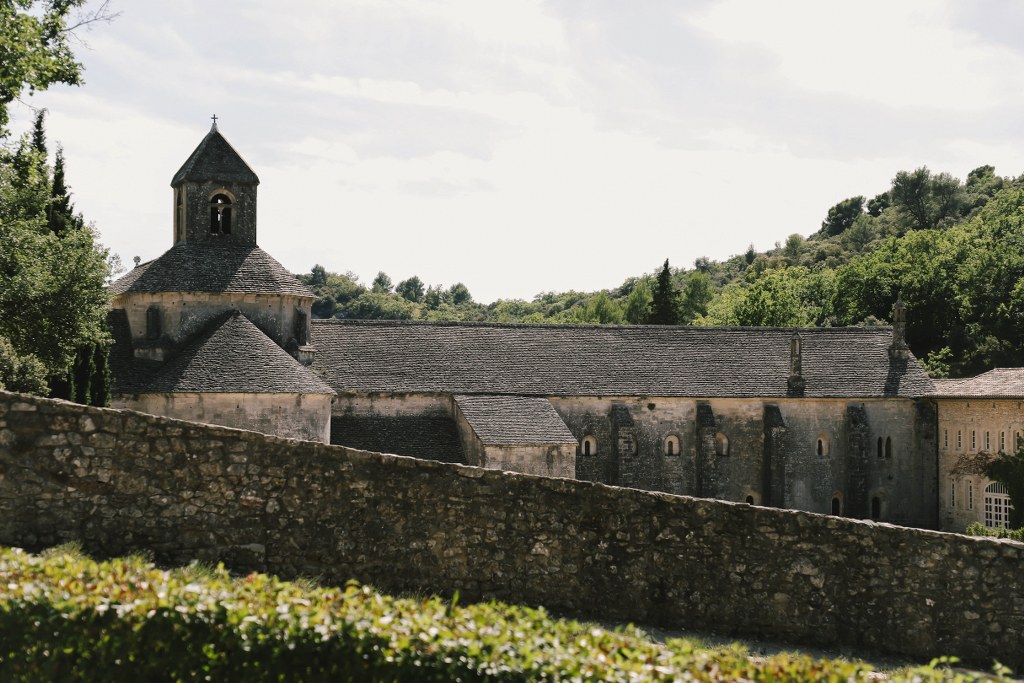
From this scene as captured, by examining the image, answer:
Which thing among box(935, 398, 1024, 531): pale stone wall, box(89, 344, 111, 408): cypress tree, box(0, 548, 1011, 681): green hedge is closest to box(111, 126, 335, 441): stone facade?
box(89, 344, 111, 408): cypress tree

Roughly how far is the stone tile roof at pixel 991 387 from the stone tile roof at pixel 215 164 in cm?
2968

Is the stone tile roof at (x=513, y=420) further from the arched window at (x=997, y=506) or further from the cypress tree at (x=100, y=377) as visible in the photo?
the arched window at (x=997, y=506)

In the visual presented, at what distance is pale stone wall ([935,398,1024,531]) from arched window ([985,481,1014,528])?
0.22 metres

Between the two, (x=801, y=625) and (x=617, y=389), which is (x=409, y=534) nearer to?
(x=801, y=625)

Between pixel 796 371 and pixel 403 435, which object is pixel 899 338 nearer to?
pixel 796 371

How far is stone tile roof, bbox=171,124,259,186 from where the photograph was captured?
136ft

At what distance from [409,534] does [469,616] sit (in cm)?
480

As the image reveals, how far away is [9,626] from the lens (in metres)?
10.0

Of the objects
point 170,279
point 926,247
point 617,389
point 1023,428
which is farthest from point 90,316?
point 926,247

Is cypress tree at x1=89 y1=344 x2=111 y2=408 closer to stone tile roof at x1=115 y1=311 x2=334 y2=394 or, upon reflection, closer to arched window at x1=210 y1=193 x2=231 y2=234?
stone tile roof at x1=115 y1=311 x2=334 y2=394

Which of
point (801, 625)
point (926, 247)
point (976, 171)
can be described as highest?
point (976, 171)

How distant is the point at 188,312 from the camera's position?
39.1 meters

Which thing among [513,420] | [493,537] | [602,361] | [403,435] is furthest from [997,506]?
[493,537]

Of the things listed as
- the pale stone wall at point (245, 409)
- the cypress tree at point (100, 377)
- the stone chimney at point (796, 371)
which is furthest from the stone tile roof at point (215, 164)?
the stone chimney at point (796, 371)
